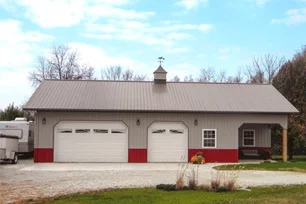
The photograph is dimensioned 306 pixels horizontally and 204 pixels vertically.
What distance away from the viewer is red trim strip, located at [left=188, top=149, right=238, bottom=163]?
22719 millimetres

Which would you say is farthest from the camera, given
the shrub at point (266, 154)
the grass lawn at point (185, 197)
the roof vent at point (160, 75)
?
the roof vent at point (160, 75)

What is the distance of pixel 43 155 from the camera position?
2197 centimetres

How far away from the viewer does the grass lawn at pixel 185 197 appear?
9.73 meters

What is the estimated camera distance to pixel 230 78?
5703 cm

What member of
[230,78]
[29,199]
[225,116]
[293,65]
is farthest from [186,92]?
[230,78]

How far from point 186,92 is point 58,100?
7654 millimetres

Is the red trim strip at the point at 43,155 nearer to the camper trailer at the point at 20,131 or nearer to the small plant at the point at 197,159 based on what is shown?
the camper trailer at the point at 20,131

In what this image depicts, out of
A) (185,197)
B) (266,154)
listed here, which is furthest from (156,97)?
(185,197)

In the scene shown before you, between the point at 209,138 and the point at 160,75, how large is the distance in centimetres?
542

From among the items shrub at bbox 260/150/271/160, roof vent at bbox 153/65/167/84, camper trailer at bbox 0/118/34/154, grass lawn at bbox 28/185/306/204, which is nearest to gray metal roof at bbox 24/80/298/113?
roof vent at bbox 153/65/167/84

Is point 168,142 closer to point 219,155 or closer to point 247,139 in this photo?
point 219,155

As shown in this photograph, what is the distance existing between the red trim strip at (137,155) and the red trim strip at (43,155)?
4332 millimetres

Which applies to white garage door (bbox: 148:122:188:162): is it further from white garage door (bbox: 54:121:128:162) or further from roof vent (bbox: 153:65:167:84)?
roof vent (bbox: 153:65:167:84)

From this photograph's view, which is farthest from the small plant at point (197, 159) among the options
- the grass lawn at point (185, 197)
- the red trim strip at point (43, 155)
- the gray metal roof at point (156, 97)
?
the grass lawn at point (185, 197)
